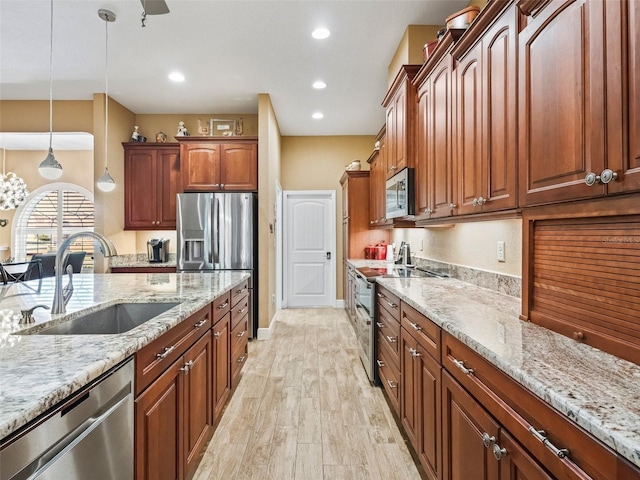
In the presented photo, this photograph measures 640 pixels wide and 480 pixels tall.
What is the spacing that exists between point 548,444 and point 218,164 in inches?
175

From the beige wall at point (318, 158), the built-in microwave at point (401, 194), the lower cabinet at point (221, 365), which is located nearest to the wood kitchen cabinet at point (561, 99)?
the built-in microwave at point (401, 194)

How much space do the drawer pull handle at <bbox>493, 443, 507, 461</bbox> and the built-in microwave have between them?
1.99m

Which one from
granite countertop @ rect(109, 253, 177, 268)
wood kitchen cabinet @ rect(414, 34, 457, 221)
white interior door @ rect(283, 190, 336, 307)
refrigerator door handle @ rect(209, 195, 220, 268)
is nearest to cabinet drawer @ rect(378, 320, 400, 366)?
wood kitchen cabinet @ rect(414, 34, 457, 221)

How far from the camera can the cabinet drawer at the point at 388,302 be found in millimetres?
2238

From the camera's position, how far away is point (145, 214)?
15.9 ft

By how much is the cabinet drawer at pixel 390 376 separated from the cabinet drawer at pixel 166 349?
1259 mm

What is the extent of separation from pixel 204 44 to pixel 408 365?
3.30m

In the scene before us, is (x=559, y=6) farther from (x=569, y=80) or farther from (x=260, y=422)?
(x=260, y=422)

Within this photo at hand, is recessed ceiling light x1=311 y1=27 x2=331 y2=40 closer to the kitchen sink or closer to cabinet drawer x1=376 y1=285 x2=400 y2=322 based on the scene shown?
cabinet drawer x1=376 y1=285 x2=400 y2=322

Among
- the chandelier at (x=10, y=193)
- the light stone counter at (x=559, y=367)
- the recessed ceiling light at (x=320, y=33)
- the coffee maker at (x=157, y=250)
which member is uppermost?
the recessed ceiling light at (x=320, y=33)

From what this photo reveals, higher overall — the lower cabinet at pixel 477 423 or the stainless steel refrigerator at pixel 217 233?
the stainless steel refrigerator at pixel 217 233

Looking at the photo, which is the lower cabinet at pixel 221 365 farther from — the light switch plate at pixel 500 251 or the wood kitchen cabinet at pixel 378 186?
the wood kitchen cabinet at pixel 378 186

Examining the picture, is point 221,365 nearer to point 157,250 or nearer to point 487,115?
point 487,115

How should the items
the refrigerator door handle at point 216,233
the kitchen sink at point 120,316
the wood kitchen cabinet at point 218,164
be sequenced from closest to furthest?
the kitchen sink at point 120,316 → the refrigerator door handle at point 216,233 → the wood kitchen cabinet at point 218,164
